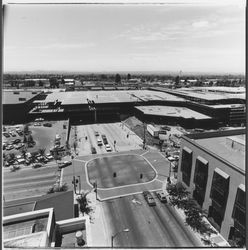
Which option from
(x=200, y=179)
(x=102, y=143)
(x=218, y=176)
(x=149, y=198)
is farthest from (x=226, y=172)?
(x=102, y=143)

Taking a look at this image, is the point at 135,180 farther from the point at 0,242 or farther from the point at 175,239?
the point at 0,242

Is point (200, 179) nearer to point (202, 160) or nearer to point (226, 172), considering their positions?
point (202, 160)

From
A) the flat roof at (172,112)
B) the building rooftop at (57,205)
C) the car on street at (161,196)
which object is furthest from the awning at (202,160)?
the flat roof at (172,112)

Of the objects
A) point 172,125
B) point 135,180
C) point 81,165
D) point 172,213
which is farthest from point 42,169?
point 172,125

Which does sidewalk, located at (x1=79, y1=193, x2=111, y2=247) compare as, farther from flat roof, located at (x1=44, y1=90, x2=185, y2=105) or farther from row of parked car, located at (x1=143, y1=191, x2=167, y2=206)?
flat roof, located at (x1=44, y1=90, x2=185, y2=105)

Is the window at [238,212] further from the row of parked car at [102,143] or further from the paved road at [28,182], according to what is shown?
the row of parked car at [102,143]

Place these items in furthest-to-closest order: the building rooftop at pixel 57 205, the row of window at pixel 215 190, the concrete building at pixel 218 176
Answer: the concrete building at pixel 218 176, the building rooftop at pixel 57 205, the row of window at pixel 215 190
